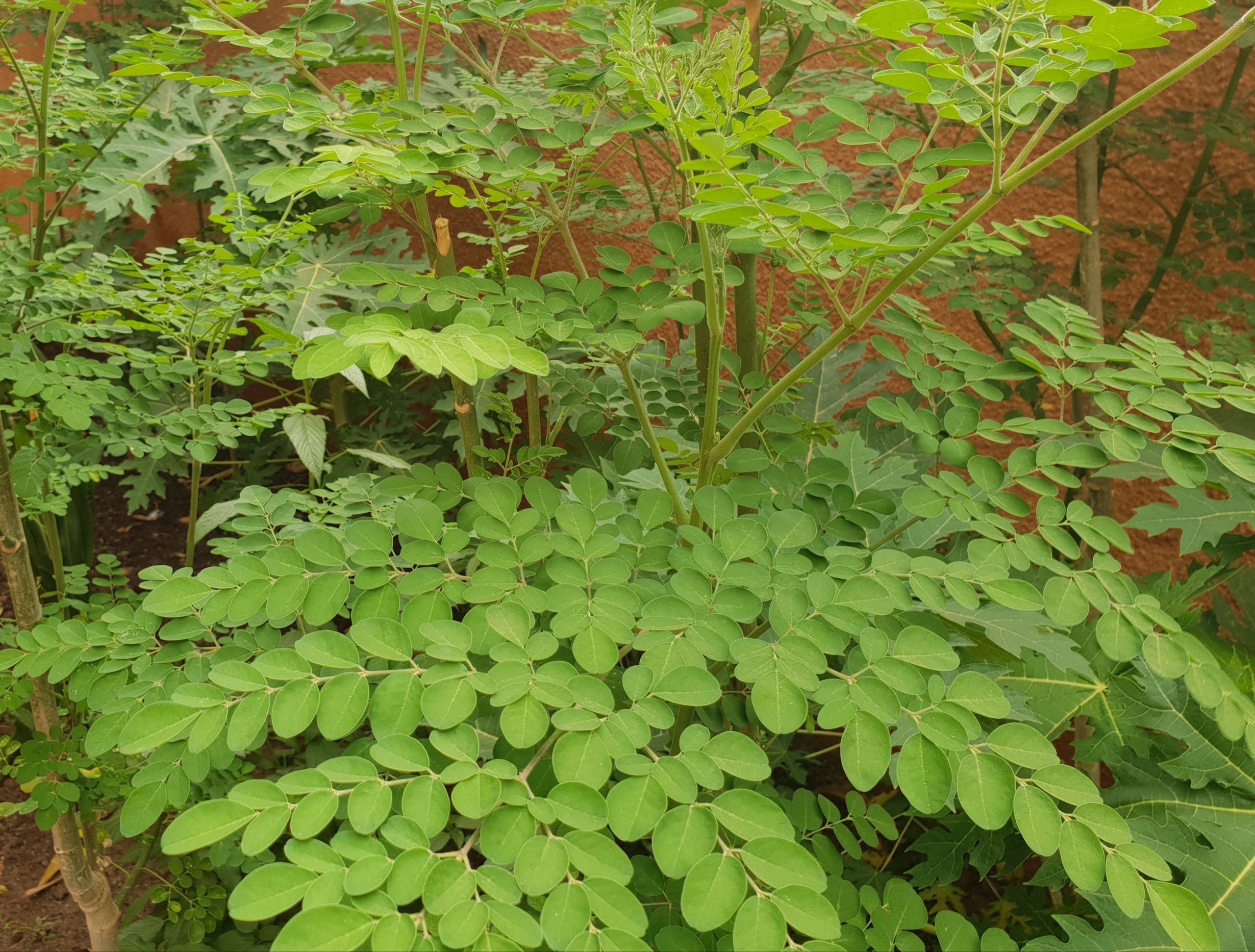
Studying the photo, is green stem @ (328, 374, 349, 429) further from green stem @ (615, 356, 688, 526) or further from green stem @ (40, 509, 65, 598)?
green stem @ (615, 356, 688, 526)

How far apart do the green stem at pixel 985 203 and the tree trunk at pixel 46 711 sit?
0.81 metres

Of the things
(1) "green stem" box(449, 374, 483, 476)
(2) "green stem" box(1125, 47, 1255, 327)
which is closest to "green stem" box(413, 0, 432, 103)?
(1) "green stem" box(449, 374, 483, 476)

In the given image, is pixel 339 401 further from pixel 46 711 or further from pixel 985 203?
pixel 985 203

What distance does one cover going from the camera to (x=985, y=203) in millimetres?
579

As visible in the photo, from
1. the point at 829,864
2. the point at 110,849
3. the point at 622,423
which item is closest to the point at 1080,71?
the point at 622,423

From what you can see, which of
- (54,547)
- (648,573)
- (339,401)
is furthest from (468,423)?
(339,401)

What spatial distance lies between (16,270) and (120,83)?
0.47m

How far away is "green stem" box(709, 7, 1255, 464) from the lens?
541 mm

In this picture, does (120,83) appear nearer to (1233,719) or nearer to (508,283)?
(508,283)

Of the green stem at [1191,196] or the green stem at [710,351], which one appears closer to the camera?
the green stem at [710,351]

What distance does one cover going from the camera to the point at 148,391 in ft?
3.24

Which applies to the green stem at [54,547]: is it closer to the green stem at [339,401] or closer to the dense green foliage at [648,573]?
the dense green foliage at [648,573]

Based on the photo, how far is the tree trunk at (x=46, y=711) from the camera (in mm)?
966

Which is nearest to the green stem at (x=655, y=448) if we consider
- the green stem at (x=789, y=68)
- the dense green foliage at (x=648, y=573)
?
the dense green foliage at (x=648, y=573)
